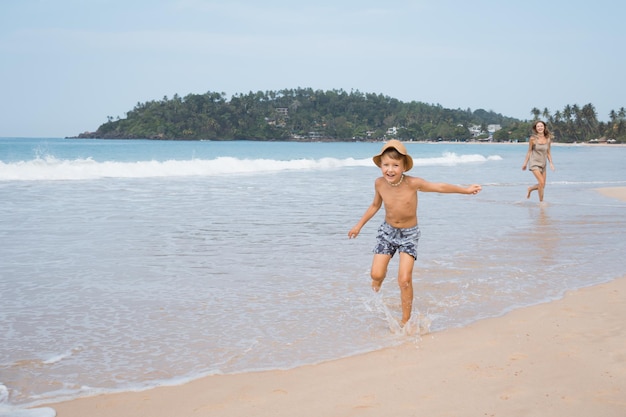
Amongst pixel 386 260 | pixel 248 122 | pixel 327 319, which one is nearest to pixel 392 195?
pixel 386 260

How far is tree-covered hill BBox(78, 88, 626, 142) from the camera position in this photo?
5837 inches

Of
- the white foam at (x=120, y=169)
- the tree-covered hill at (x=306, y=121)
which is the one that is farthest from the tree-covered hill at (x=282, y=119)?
the white foam at (x=120, y=169)

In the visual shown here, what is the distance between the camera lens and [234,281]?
6.34 meters

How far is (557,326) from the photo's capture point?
15.4ft

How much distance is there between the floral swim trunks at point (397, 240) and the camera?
5075 mm

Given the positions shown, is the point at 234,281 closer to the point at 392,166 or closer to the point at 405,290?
the point at 405,290

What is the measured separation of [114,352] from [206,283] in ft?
6.40

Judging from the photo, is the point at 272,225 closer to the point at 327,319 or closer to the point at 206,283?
the point at 206,283

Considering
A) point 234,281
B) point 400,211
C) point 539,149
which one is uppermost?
point 539,149

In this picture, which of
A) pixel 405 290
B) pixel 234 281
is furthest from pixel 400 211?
pixel 234 281

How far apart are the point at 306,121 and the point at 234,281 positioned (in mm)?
172677

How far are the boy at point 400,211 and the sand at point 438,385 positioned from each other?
59 centimetres

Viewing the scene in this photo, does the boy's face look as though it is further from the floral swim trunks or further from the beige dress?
the beige dress

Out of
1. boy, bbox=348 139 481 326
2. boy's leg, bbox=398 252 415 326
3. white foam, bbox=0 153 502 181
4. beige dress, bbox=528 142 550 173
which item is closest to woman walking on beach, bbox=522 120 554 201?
beige dress, bbox=528 142 550 173
